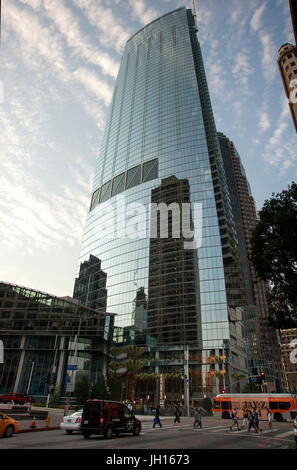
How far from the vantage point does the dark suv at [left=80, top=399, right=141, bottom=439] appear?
50.2ft

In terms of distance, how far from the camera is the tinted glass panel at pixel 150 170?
99625mm

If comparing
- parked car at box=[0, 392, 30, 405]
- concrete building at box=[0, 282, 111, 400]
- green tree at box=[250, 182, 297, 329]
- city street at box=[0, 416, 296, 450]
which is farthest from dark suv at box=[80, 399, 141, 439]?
concrete building at box=[0, 282, 111, 400]

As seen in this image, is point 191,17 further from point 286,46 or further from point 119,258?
point 119,258

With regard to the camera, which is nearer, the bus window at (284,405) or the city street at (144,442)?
the city street at (144,442)

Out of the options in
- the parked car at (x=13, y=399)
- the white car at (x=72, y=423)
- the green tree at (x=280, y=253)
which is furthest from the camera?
the parked car at (x=13, y=399)

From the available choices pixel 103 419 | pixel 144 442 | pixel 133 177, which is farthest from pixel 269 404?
pixel 133 177

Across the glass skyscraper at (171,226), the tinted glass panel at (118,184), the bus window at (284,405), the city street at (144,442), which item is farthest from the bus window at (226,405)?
the tinted glass panel at (118,184)

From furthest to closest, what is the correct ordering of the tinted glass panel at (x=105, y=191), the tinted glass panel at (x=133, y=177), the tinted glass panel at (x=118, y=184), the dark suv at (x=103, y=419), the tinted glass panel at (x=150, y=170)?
the tinted glass panel at (x=105, y=191)
the tinted glass panel at (x=118, y=184)
the tinted glass panel at (x=133, y=177)
the tinted glass panel at (x=150, y=170)
the dark suv at (x=103, y=419)

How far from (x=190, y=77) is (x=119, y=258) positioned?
7274 cm

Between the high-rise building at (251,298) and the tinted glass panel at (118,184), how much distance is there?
4924cm

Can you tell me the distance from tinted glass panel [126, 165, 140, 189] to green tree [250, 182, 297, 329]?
82368 millimetres

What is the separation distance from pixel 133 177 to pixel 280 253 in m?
88.9

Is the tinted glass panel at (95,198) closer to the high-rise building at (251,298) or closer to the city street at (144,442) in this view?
the high-rise building at (251,298)

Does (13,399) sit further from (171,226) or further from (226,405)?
(171,226)
